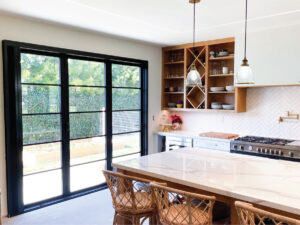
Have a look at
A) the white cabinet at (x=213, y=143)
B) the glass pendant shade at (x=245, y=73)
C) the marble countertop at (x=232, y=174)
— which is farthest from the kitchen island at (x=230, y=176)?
the white cabinet at (x=213, y=143)

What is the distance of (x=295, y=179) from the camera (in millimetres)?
2055

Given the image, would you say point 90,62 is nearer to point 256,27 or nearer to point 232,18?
point 232,18

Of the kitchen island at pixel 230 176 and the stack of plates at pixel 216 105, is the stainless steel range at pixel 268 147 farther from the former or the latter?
the kitchen island at pixel 230 176

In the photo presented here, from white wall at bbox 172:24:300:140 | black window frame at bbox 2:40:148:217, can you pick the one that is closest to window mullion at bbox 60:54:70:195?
black window frame at bbox 2:40:148:217

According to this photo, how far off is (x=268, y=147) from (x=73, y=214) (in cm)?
280

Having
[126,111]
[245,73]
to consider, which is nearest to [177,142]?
[126,111]

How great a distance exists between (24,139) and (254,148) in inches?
125

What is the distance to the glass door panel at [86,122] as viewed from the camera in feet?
13.4

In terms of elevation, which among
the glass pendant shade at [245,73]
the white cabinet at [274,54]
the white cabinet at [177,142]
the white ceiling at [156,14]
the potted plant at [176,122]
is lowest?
the white cabinet at [177,142]

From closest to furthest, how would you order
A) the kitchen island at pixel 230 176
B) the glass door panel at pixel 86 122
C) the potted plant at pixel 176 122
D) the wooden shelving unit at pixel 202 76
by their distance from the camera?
the kitchen island at pixel 230 176
the glass door panel at pixel 86 122
the wooden shelving unit at pixel 202 76
the potted plant at pixel 176 122

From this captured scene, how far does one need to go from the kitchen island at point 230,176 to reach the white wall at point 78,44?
6.89ft

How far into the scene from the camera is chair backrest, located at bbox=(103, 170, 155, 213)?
2154mm

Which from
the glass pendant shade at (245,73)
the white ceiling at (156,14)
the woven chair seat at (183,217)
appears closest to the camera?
Result: the woven chair seat at (183,217)

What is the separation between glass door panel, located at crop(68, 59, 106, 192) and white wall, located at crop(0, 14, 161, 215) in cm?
29
